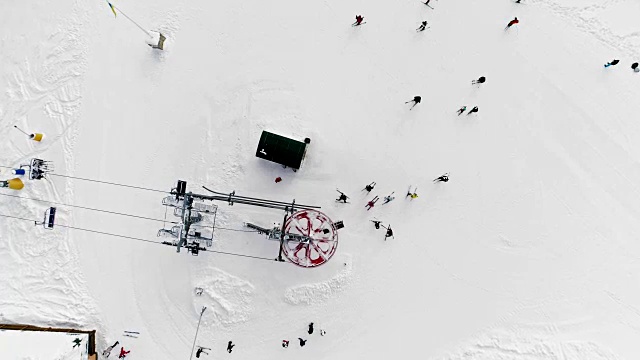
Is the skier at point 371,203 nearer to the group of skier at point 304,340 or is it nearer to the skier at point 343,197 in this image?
the skier at point 343,197

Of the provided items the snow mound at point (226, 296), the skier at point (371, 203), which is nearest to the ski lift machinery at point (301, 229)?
the skier at point (371, 203)

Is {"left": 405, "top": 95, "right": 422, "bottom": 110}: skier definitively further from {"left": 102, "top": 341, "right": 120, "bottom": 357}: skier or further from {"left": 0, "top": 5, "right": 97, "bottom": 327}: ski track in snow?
{"left": 102, "top": 341, "right": 120, "bottom": 357}: skier

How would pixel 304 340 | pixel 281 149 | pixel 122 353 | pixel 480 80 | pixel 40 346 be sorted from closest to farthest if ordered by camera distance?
pixel 40 346
pixel 281 149
pixel 122 353
pixel 304 340
pixel 480 80

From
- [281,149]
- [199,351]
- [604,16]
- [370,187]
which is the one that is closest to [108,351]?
[199,351]

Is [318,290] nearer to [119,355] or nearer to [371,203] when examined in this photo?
[371,203]

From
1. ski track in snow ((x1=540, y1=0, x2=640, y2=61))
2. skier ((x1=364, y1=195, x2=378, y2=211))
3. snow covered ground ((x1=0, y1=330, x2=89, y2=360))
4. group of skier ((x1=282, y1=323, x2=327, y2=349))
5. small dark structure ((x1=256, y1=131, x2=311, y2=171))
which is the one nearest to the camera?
snow covered ground ((x1=0, y1=330, x2=89, y2=360))

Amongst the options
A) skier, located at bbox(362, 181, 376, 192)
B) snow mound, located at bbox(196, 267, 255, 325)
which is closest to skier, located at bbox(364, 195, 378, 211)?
skier, located at bbox(362, 181, 376, 192)
